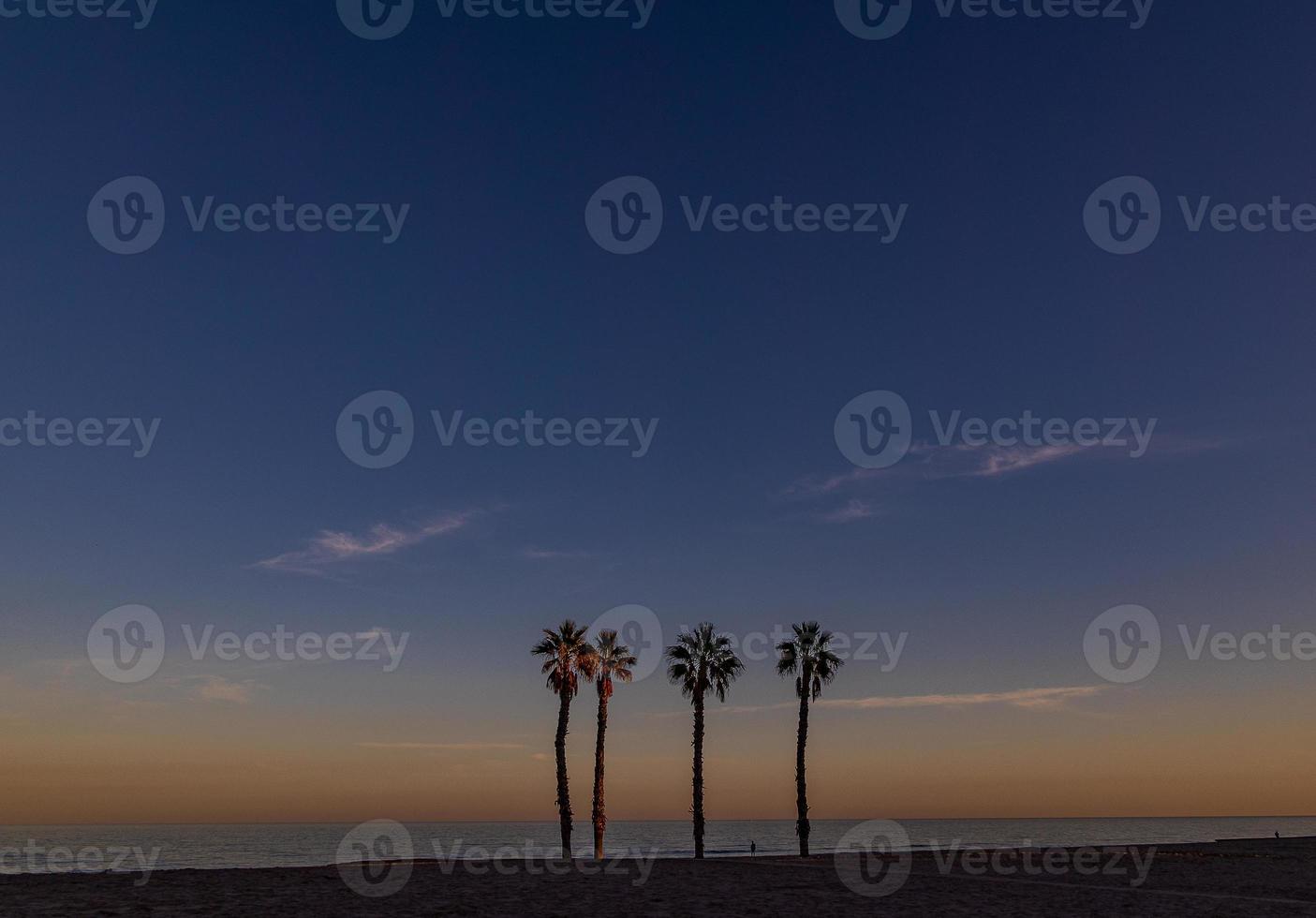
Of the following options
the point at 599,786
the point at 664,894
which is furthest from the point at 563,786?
the point at 664,894

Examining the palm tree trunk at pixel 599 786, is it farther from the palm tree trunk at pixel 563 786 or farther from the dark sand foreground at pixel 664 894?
the dark sand foreground at pixel 664 894

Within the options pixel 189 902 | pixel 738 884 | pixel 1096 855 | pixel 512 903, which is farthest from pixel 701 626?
pixel 189 902

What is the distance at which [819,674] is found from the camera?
60250mm

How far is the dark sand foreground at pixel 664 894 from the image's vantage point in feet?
78.1

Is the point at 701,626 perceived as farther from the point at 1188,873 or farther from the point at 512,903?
the point at 512,903

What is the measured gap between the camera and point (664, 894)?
28547 mm

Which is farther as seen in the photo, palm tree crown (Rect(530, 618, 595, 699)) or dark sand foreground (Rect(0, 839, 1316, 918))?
palm tree crown (Rect(530, 618, 595, 699))

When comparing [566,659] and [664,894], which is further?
[566,659]

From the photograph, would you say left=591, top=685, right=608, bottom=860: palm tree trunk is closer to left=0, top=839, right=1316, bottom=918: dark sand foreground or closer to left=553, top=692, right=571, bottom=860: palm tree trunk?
left=553, top=692, right=571, bottom=860: palm tree trunk

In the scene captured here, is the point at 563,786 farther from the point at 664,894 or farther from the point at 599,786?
the point at 664,894

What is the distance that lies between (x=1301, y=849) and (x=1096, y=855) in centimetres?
1735

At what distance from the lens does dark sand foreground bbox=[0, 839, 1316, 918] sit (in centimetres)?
2380

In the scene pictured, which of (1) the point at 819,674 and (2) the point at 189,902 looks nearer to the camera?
(2) the point at 189,902

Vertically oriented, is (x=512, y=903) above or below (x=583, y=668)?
below
